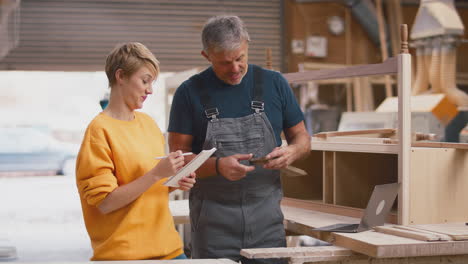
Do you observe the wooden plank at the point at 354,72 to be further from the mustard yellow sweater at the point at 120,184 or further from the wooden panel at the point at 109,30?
the wooden panel at the point at 109,30

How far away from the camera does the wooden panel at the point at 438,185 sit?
2.55 meters

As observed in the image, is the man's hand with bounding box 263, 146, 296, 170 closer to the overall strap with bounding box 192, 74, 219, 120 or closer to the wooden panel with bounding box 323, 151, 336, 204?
the overall strap with bounding box 192, 74, 219, 120

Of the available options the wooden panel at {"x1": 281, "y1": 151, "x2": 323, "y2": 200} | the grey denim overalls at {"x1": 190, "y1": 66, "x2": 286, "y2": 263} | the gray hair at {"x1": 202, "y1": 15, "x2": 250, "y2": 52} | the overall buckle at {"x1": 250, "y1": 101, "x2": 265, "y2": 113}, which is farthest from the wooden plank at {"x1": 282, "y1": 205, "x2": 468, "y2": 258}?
the wooden panel at {"x1": 281, "y1": 151, "x2": 323, "y2": 200}

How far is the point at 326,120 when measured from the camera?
779 cm

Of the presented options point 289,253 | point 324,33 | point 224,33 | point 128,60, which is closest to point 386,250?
point 289,253

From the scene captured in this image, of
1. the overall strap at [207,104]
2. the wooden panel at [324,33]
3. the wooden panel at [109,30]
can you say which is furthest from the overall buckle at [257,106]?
the wooden panel at [324,33]

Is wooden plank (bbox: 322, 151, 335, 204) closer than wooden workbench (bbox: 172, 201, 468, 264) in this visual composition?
No

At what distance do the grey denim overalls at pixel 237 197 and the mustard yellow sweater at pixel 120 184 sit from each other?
0.26 m

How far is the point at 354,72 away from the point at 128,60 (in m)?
1.21

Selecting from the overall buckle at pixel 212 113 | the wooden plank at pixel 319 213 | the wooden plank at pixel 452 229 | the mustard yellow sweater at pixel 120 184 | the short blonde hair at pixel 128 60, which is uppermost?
the short blonde hair at pixel 128 60

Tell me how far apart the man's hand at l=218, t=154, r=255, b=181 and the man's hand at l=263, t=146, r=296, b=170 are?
3.1 inches

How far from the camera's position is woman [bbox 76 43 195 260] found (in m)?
1.95

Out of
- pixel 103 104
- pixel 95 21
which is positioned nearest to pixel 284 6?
pixel 95 21

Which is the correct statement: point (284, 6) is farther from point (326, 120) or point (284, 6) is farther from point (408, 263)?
point (408, 263)
